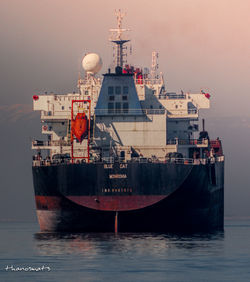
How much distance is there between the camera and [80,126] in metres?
82.9

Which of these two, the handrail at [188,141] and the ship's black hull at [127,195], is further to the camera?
the handrail at [188,141]

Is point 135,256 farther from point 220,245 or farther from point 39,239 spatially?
point 39,239

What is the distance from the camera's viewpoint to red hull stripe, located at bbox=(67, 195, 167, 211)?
77.6 meters

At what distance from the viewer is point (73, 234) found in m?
79.1

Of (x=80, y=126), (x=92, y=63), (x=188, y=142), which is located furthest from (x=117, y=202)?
(x=92, y=63)

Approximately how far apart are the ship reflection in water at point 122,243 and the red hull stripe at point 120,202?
2.13 m

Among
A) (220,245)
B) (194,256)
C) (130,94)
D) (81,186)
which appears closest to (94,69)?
(130,94)

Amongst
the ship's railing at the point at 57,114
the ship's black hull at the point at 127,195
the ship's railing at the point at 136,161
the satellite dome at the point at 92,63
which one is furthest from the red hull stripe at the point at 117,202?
the satellite dome at the point at 92,63

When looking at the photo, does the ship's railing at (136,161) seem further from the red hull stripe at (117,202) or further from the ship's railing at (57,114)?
the ship's railing at (57,114)

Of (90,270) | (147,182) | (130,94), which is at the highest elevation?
(130,94)

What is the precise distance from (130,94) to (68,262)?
28220 mm

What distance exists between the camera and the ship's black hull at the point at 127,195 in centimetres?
7769

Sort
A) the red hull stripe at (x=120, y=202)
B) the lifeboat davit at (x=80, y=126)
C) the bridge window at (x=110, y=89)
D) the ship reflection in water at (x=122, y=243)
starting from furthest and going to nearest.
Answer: the bridge window at (x=110, y=89) < the lifeboat davit at (x=80, y=126) < the red hull stripe at (x=120, y=202) < the ship reflection in water at (x=122, y=243)

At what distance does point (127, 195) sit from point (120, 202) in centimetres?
77
